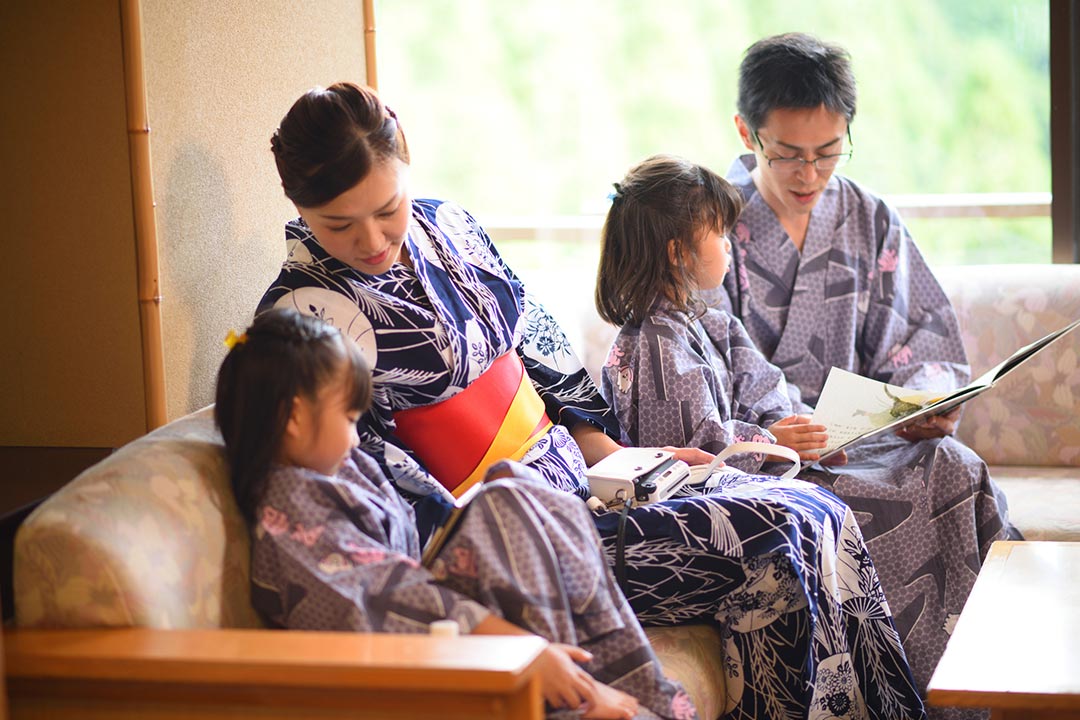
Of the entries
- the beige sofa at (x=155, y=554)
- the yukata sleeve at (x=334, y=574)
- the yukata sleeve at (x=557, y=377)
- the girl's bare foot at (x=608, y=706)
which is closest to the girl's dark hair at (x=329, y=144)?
the beige sofa at (x=155, y=554)

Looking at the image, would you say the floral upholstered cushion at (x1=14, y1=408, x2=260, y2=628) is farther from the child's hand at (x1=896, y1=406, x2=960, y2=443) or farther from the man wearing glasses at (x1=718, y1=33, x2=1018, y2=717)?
the child's hand at (x1=896, y1=406, x2=960, y2=443)

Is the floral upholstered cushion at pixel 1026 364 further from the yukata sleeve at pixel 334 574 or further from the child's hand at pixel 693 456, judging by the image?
the yukata sleeve at pixel 334 574

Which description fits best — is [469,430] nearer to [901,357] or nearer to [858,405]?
[858,405]

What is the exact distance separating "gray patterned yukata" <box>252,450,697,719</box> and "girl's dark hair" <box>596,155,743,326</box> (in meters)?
0.81

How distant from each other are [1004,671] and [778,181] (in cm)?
141

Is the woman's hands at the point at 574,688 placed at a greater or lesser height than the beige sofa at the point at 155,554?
lesser

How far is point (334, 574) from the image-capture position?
5.24ft

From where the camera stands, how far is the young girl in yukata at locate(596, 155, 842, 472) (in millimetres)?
2453

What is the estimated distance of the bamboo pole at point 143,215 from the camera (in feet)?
6.48

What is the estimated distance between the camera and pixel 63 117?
6.54ft

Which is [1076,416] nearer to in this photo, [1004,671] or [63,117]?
[1004,671]

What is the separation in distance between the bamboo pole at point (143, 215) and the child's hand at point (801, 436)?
119 centimetres

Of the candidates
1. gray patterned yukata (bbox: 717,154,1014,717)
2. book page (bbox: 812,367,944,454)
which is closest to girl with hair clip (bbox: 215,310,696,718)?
book page (bbox: 812,367,944,454)

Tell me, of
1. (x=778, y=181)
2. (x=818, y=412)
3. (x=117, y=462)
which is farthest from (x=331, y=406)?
(x=778, y=181)
